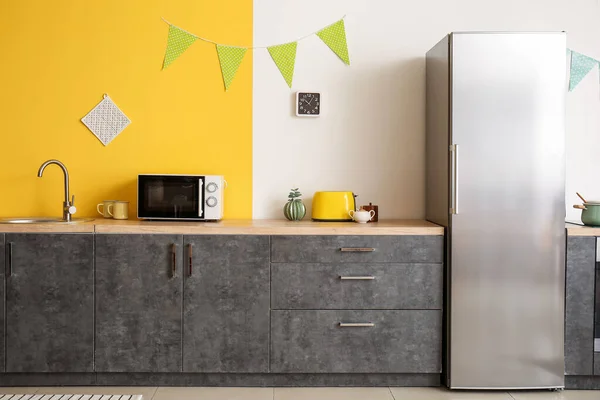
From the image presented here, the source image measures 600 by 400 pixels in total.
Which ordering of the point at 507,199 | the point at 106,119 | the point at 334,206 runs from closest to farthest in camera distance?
1. the point at 507,199
2. the point at 334,206
3. the point at 106,119

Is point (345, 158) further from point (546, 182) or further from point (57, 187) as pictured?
point (57, 187)

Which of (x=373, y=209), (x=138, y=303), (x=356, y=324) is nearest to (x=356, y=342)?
(x=356, y=324)

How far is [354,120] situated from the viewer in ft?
11.2

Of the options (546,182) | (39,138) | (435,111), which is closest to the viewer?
(546,182)

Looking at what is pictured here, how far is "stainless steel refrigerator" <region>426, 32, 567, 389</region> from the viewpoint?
9.32 ft

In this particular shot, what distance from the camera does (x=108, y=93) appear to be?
3.38 meters

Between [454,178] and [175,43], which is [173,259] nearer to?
[175,43]

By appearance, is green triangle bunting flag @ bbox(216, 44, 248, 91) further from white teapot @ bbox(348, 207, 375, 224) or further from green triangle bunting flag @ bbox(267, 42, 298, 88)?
white teapot @ bbox(348, 207, 375, 224)

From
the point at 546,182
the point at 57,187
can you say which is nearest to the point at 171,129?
the point at 57,187

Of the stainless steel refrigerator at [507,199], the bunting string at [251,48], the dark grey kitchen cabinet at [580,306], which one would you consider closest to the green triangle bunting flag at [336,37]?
the bunting string at [251,48]

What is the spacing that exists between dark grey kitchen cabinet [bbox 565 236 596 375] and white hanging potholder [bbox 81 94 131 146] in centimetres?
252

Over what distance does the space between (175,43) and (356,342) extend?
6.45ft

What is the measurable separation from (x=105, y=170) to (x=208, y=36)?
987 mm

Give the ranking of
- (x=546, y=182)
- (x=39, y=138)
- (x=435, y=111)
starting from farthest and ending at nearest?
1. (x=39, y=138)
2. (x=435, y=111)
3. (x=546, y=182)
